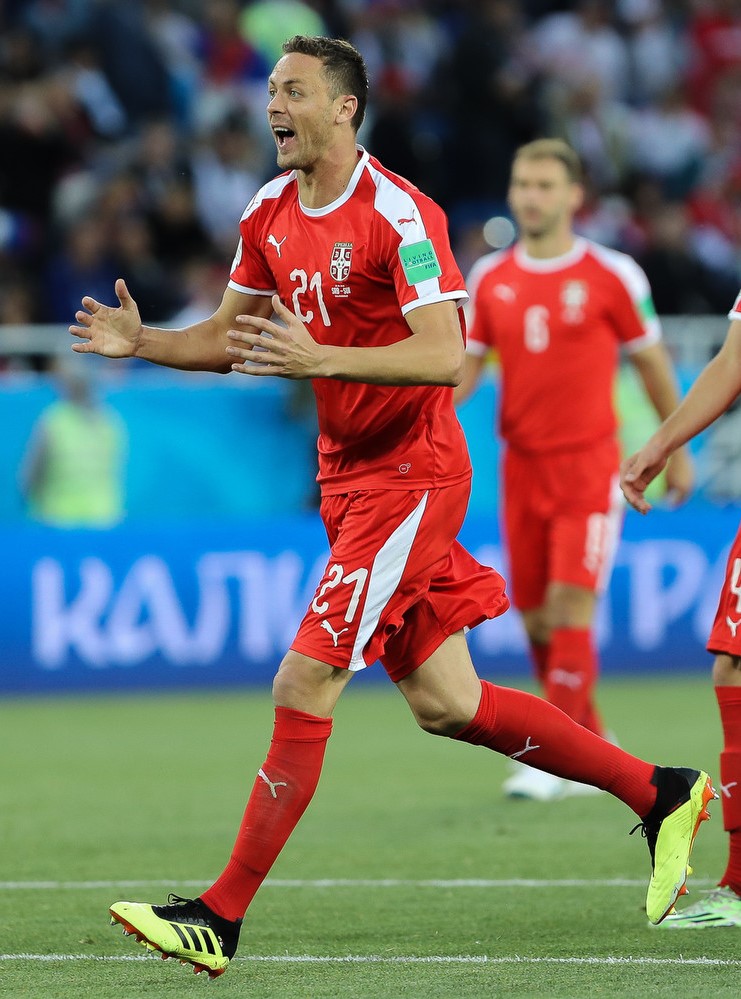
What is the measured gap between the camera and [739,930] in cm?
519

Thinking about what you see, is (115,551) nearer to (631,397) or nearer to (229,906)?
(631,397)

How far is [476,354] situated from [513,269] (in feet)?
1.43

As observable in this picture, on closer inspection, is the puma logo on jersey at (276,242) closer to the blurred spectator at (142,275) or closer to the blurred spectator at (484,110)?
the blurred spectator at (142,275)

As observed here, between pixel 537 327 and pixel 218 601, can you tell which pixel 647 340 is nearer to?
pixel 537 327

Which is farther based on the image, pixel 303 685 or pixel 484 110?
pixel 484 110

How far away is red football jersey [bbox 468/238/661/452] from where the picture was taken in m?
8.38

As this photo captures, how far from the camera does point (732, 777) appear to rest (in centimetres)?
532

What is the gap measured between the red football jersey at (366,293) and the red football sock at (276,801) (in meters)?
0.73

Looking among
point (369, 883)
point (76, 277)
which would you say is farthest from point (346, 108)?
point (76, 277)

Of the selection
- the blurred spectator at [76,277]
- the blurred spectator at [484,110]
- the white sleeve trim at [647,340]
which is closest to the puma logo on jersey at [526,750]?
the white sleeve trim at [647,340]

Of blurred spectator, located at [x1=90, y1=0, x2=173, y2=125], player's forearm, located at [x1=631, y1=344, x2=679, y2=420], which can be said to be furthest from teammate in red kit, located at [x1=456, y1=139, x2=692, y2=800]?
blurred spectator, located at [x1=90, y1=0, x2=173, y2=125]

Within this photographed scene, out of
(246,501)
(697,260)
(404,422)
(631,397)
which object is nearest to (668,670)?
(631,397)

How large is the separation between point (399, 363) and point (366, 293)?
47 centimetres

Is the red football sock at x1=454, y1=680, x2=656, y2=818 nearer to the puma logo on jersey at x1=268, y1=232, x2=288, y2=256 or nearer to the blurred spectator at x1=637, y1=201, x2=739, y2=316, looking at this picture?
the puma logo on jersey at x1=268, y1=232, x2=288, y2=256
